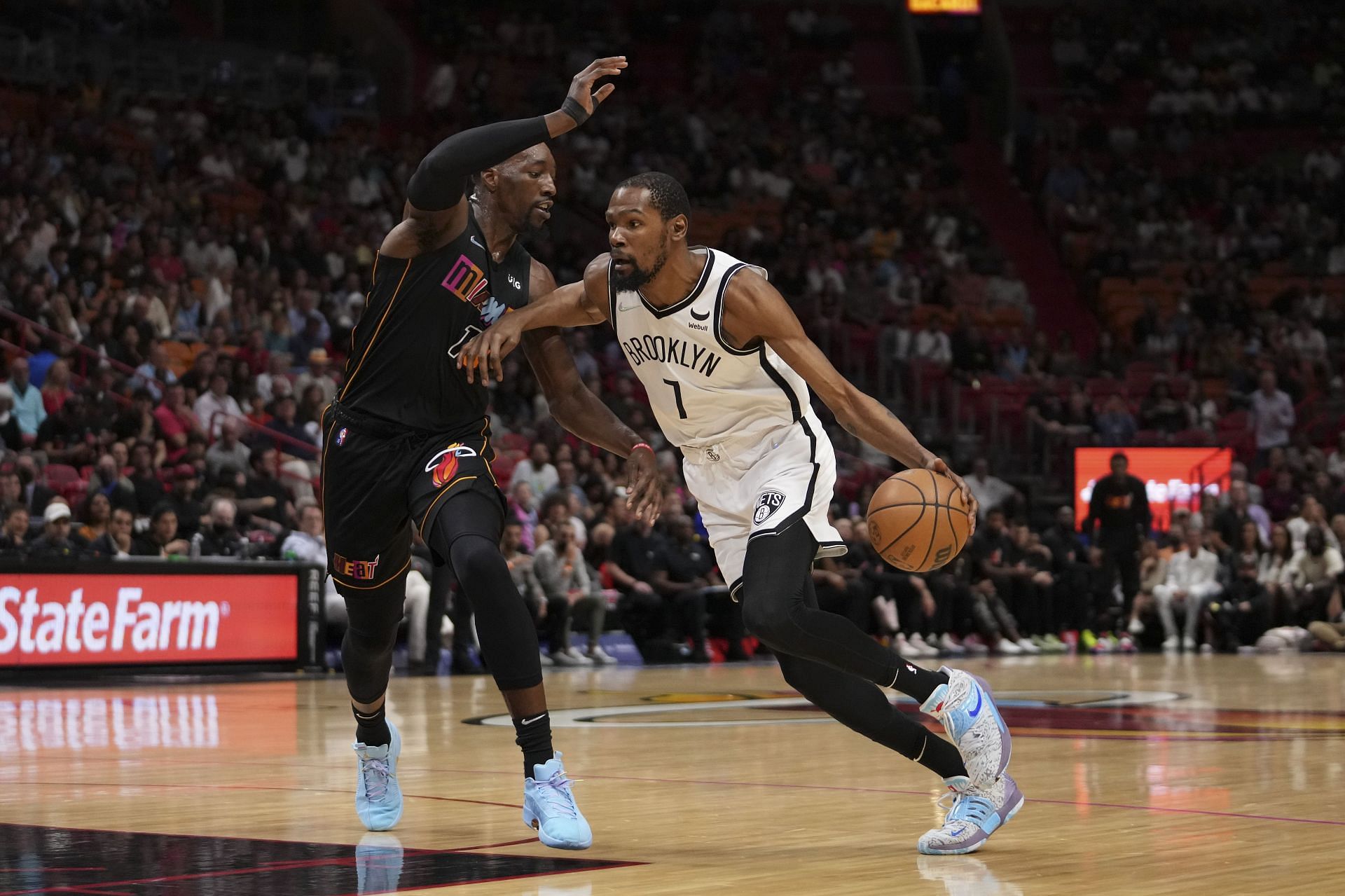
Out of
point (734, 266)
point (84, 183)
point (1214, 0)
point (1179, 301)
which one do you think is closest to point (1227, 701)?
point (734, 266)

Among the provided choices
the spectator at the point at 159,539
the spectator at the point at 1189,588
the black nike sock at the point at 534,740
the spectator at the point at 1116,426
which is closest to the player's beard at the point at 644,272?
→ the black nike sock at the point at 534,740

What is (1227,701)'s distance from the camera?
1042 centimetres

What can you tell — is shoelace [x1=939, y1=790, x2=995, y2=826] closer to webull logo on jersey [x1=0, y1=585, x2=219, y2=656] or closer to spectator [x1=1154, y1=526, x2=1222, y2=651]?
webull logo on jersey [x1=0, y1=585, x2=219, y2=656]

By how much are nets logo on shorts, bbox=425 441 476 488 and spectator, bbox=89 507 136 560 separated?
817 cm

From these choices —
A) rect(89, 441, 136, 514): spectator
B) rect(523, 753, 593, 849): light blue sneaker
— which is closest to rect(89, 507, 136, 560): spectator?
rect(89, 441, 136, 514): spectator

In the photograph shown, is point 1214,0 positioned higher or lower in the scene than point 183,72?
Answer: higher

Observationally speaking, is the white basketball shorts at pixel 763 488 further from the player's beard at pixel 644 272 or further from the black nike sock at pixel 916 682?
the player's beard at pixel 644 272

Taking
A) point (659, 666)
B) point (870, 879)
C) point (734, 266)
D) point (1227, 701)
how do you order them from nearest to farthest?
point (870, 879) → point (734, 266) → point (1227, 701) → point (659, 666)

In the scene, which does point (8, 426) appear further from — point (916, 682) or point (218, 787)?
point (916, 682)

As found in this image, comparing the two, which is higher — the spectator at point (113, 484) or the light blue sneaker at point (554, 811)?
the spectator at point (113, 484)

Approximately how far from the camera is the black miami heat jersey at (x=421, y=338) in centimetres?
509

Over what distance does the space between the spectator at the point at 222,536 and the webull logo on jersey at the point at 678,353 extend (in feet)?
29.7

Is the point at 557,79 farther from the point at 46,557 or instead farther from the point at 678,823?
the point at 678,823

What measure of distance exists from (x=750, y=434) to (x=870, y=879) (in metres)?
1.42
